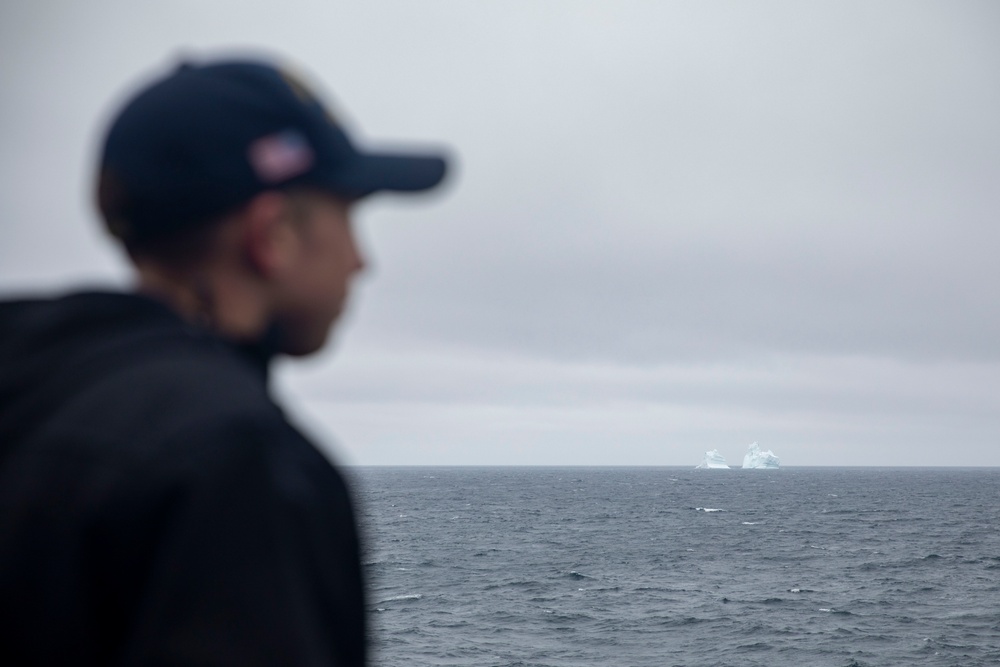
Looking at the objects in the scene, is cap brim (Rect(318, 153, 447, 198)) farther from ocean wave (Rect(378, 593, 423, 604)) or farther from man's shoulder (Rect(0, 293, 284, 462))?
ocean wave (Rect(378, 593, 423, 604))

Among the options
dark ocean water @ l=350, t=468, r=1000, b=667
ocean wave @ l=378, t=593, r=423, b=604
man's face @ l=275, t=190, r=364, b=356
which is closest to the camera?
man's face @ l=275, t=190, r=364, b=356

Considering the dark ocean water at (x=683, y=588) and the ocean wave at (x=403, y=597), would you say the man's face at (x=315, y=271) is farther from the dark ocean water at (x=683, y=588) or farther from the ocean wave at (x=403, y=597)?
the ocean wave at (x=403, y=597)

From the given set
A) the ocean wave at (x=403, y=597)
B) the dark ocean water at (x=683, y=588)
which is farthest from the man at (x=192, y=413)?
the ocean wave at (x=403, y=597)

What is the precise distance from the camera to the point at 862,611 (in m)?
50.4

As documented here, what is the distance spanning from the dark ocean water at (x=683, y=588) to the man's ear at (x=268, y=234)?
2102cm

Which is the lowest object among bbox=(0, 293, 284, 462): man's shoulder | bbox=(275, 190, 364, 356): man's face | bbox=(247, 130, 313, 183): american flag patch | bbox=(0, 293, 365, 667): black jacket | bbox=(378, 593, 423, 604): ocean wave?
bbox=(378, 593, 423, 604): ocean wave

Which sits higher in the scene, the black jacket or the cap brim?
the cap brim

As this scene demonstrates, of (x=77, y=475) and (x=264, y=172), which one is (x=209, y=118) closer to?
(x=264, y=172)

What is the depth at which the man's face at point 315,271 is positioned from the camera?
1715 mm

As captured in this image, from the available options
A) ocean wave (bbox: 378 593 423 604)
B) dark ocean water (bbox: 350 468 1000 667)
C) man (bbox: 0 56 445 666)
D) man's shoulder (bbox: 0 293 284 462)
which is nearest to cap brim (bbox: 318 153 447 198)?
man (bbox: 0 56 445 666)

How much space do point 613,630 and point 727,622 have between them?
6.28m

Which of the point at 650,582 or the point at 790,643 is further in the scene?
the point at 650,582

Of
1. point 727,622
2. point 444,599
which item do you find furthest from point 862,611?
point 444,599

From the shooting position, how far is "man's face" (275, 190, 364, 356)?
1.71 metres
